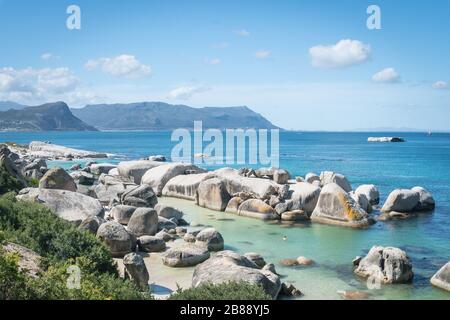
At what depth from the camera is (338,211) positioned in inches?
1018

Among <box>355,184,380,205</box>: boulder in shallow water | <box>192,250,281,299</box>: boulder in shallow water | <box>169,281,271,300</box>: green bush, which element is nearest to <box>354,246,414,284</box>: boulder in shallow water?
<box>192,250,281,299</box>: boulder in shallow water

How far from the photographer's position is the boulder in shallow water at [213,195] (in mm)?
29559

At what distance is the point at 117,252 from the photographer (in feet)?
59.4

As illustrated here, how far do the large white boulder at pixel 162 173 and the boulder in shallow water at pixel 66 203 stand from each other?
45.2 ft

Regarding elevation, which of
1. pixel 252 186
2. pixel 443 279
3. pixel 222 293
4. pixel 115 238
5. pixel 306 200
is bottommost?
pixel 443 279

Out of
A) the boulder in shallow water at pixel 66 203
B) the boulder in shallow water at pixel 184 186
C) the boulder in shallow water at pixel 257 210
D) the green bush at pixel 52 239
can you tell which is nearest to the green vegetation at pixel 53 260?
the green bush at pixel 52 239

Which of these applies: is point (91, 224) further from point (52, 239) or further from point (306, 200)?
point (306, 200)

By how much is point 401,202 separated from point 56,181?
69.4 feet

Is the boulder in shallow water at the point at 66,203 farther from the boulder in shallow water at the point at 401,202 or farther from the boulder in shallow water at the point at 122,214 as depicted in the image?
the boulder in shallow water at the point at 401,202

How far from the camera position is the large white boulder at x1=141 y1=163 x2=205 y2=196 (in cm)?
3559

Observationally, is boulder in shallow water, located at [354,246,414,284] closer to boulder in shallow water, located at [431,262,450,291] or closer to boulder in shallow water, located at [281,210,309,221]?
boulder in shallow water, located at [431,262,450,291]

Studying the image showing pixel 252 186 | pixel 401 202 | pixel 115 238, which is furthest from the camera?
pixel 252 186

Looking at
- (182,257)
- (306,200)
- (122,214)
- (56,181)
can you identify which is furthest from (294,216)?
(56,181)
